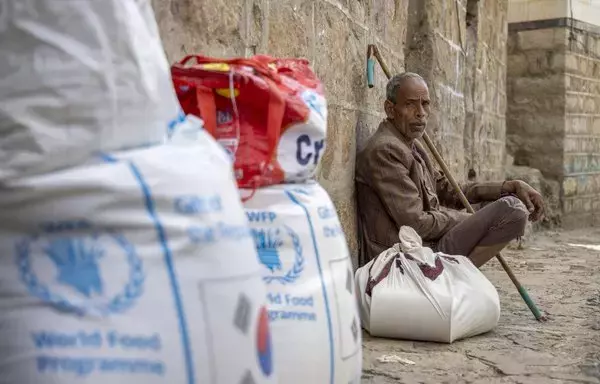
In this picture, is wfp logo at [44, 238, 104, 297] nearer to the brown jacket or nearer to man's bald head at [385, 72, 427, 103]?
the brown jacket

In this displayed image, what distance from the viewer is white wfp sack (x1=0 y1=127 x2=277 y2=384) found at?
917mm

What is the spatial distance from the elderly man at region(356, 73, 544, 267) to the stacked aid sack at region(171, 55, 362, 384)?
1546 millimetres

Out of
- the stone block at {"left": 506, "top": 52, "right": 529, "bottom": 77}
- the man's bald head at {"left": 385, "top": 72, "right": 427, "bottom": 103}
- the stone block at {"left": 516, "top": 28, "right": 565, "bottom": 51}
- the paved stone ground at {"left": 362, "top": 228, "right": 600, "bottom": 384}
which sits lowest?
the paved stone ground at {"left": 362, "top": 228, "right": 600, "bottom": 384}

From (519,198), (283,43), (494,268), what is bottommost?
(494,268)

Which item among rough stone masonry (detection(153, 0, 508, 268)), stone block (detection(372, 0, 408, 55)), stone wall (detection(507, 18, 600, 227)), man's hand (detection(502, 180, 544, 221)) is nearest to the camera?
rough stone masonry (detection(153, 0, 508, 268))

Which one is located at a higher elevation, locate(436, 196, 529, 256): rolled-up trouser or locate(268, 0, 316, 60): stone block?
locate(268, 0, 316, 60): stone block

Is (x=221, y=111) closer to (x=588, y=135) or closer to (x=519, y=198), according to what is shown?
(x=519, y=198)

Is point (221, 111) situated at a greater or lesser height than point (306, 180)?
greater

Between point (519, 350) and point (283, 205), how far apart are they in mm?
1417

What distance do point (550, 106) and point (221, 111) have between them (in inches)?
273

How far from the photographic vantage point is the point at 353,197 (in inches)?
121

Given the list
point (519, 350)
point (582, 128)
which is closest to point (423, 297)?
point (519, 350)

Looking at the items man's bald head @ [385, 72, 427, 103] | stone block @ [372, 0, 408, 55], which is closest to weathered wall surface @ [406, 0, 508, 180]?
stone block @ [372, 0, 408, 55]

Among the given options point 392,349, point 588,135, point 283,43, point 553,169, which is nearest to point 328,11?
point 283,43
